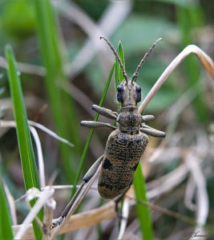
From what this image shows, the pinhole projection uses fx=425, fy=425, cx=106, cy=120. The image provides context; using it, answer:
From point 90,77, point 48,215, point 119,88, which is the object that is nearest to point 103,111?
point 119,88

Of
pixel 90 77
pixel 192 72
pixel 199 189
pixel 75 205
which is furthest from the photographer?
pixel 90 77

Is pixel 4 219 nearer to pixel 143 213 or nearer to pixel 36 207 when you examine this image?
pixel 36 207

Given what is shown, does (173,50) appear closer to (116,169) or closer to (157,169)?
(157,169)

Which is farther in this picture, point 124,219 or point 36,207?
point 124,219

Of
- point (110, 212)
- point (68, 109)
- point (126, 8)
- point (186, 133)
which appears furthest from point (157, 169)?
point (126, 8)

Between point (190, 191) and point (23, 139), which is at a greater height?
point (23, 139)

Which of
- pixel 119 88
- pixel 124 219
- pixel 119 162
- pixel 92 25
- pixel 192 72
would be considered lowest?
pixel 124 219

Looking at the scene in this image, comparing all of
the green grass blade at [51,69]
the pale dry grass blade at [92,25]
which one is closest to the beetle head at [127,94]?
the green grass blade at [51,69]

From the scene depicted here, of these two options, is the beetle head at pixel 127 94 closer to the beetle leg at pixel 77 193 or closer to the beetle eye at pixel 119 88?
the beetle eye at pixel 119 88
